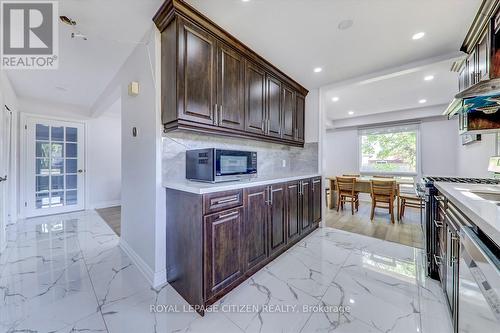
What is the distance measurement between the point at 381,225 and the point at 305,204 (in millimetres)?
1764

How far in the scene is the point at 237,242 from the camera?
1.68m

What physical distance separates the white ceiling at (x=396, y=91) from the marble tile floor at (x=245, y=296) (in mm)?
2525

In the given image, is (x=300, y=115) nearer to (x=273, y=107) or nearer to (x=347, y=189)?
(x=273, y=107)

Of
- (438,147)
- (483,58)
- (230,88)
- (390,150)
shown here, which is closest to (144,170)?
(230,88)

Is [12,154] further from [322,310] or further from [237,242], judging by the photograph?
[322,310]

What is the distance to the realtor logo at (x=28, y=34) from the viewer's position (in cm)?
167

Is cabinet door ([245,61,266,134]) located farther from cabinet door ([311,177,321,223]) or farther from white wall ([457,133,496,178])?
white wall ([457,133,496,178])

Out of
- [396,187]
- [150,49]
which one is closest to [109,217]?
[150,49]

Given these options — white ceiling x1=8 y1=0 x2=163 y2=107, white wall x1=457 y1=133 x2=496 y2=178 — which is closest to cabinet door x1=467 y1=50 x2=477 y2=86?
white wall x1=457 y1=133 x2=496 y2=178

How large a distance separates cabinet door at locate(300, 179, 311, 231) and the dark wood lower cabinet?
59 centimetres

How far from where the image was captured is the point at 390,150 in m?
5.39

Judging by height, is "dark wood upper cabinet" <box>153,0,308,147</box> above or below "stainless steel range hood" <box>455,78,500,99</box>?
above

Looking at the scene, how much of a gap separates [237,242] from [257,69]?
6.69 feet

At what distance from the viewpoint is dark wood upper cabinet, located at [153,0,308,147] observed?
166 cm
